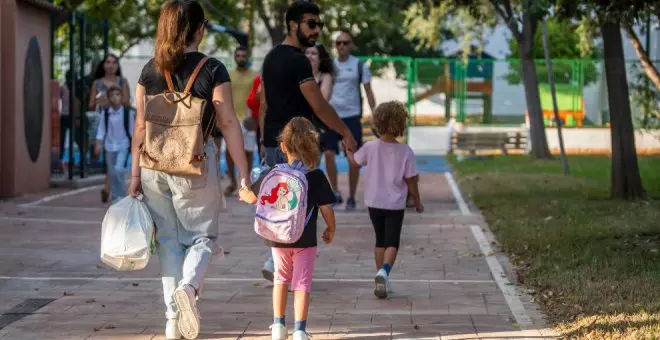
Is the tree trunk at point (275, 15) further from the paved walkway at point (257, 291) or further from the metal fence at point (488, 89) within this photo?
the paved walkway at point (257, 291)

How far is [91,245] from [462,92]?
23.5 metres

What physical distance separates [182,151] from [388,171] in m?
2.18

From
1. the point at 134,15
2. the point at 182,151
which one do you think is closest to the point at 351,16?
the point at 134,15

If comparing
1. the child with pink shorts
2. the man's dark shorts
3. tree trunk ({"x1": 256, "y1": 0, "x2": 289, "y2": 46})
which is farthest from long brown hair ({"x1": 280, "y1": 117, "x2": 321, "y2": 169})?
tree trunk ({"x1": 256, "y1": 0, "x2": 289, "y2": 46})

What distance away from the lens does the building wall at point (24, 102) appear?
16.6 m

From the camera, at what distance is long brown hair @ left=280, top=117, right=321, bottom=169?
275 inches

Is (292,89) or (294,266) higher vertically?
(292,89)

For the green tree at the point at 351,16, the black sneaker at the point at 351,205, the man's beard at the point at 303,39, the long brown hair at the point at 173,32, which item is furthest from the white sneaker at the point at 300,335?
the green tree at the point at 351,16

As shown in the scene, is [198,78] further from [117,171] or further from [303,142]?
[117,171]

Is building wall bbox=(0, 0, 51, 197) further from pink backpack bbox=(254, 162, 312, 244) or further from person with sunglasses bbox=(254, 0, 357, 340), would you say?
pink backpack bbox=(254, 162, 312, 244)

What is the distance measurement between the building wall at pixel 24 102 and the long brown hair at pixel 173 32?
9.94 metres

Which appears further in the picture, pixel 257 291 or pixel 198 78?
pixel 257 291

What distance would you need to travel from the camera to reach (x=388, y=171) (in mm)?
8805

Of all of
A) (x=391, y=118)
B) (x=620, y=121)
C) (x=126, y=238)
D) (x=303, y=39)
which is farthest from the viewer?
(x=620, y=121)
